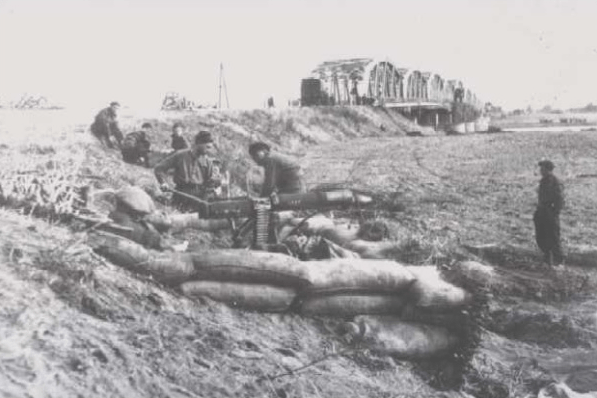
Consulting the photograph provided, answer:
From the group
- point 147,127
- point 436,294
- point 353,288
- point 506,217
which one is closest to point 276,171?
point 353,288

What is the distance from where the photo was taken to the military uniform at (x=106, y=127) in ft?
32.8

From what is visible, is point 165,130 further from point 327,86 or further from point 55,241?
point 327,86

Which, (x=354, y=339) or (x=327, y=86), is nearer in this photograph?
(x=354, y=339)

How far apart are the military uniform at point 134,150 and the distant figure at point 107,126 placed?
0.33m

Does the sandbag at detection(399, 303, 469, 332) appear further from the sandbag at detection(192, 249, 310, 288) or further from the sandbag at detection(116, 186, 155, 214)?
the sandbag at detection(116, 186, 155, 214)

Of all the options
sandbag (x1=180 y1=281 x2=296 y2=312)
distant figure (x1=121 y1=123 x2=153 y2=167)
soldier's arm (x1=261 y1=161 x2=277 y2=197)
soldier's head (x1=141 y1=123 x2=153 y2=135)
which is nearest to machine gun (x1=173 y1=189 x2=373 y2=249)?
soldier's arm (x1=261 y1=161 x2=277 y2=197)

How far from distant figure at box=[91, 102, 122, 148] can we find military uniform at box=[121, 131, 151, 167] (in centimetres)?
33

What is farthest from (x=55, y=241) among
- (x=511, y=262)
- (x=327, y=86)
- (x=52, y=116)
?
(x=327, y=86)

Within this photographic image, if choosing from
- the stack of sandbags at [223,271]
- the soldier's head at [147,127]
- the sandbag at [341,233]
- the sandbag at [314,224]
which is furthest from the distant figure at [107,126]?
the stack of sandbags at [223,271]

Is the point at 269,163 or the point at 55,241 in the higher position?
the point at 269,163

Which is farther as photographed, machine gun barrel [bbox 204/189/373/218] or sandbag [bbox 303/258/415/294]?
machine gun barrel [bbox 204/189/373/218]

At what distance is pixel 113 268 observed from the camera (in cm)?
364

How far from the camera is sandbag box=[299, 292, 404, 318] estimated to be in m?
4.04

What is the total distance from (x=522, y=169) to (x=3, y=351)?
11.9m
